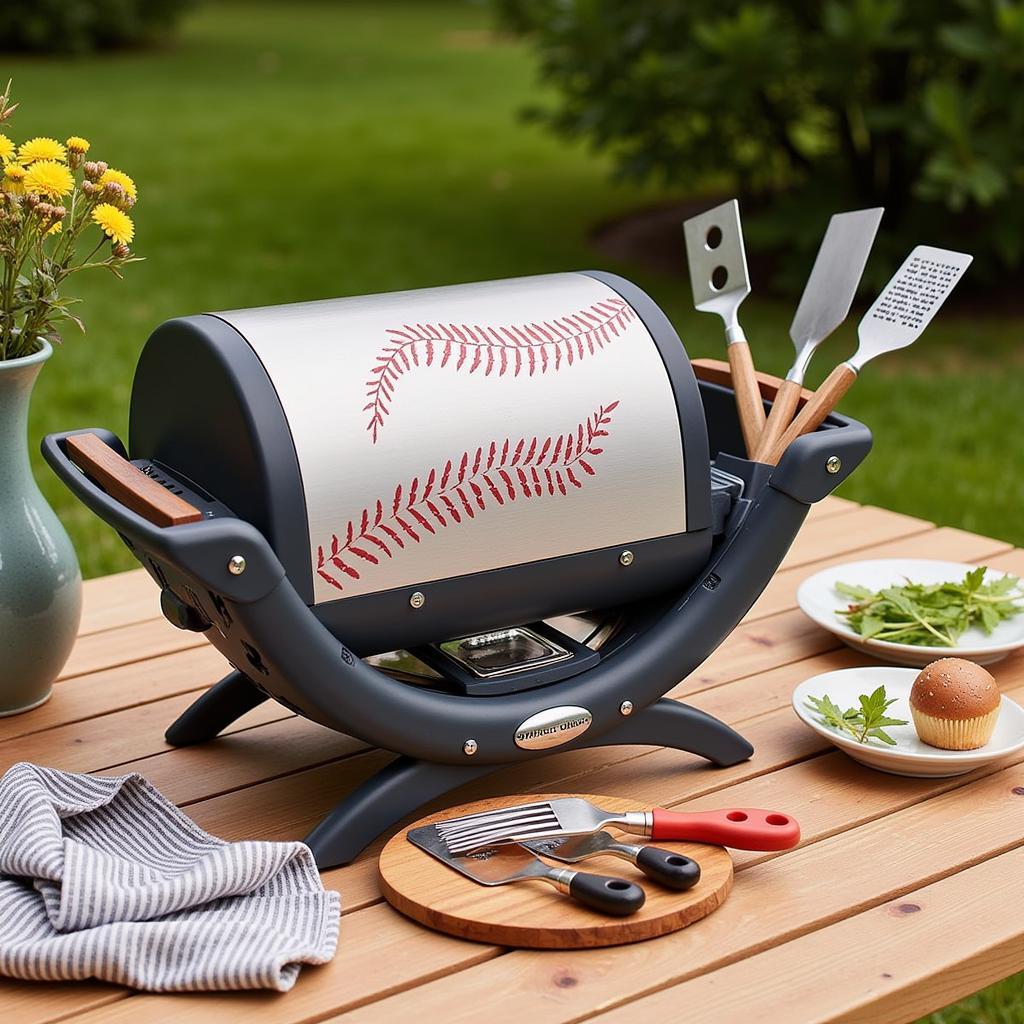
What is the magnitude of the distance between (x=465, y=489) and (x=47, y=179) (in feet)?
1.60

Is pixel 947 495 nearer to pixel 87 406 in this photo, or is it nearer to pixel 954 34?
pixel 954 34

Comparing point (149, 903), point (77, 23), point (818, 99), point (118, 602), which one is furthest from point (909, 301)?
point (77, 23)

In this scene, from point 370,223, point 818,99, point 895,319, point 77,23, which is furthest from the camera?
point 77,23

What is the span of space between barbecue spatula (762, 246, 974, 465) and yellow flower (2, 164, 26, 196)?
0.73m

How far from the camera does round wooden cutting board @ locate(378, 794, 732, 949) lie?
46.3 inches

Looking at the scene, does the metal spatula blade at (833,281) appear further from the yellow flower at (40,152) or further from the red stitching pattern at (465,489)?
the yellow flower at (40,152)

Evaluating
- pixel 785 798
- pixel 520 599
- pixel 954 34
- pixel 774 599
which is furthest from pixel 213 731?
pixel 954 34

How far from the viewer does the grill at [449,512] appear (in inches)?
48.0

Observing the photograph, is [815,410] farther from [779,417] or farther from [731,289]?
[731,289]

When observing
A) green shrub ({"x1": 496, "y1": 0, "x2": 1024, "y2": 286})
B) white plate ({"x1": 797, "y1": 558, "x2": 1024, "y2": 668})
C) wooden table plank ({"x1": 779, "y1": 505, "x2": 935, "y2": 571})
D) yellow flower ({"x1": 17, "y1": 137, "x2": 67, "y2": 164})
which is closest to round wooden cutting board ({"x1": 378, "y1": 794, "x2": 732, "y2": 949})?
white plate ({"x1": 797, "y1": 558, "x2": 1024, "y2": 668})

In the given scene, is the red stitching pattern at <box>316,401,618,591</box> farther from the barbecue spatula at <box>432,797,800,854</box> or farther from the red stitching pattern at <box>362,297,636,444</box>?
the barbecue spatula at <box>432,797,800,854</box>

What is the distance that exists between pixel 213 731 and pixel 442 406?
1.56 feet

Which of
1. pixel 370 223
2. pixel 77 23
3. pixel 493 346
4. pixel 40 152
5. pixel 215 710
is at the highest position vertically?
pixel 40 152

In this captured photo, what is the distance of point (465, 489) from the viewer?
128cm
